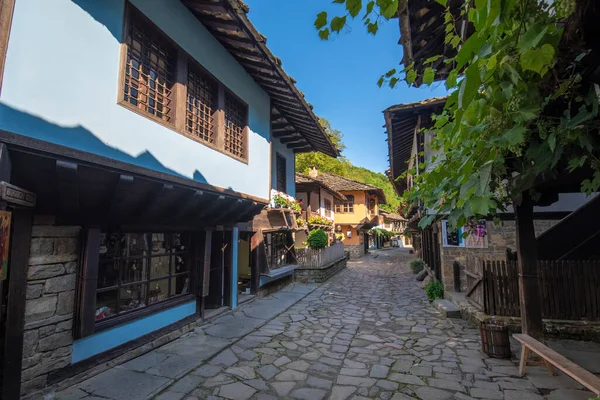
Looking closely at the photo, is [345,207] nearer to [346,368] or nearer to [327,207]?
[327,207]

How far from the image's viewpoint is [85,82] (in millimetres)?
3625

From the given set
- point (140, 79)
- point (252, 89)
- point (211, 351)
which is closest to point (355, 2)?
point (140, 79)

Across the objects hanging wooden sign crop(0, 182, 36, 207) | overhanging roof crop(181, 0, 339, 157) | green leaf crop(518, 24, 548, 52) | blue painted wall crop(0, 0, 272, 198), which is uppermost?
overhanging roof crop(181, 0, 339, 157)

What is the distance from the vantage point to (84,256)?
4000 mm

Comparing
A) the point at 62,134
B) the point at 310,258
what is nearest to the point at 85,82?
the point at 62,134

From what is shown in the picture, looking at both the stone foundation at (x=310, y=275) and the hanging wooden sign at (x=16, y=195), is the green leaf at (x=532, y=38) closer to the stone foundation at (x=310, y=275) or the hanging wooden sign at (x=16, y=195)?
the hanging wooden sign at (x=16, y=195)

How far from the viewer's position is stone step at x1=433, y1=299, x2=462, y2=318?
23.5ft

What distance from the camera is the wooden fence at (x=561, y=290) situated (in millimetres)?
5730

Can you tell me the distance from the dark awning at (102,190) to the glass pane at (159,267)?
0.72m

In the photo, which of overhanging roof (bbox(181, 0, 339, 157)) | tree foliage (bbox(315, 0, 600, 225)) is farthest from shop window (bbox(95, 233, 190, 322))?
tree foliage (bbox(315, 0, 600, 225))

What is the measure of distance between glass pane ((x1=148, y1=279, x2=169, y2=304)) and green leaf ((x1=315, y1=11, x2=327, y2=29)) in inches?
216

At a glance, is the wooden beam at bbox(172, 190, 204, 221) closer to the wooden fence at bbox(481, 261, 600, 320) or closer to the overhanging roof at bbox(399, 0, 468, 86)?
the overhanging roof at bbox(399, 0, 468, 86)

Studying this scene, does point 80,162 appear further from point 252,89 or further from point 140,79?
point 252,89

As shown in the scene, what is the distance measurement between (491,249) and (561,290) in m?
2.36
